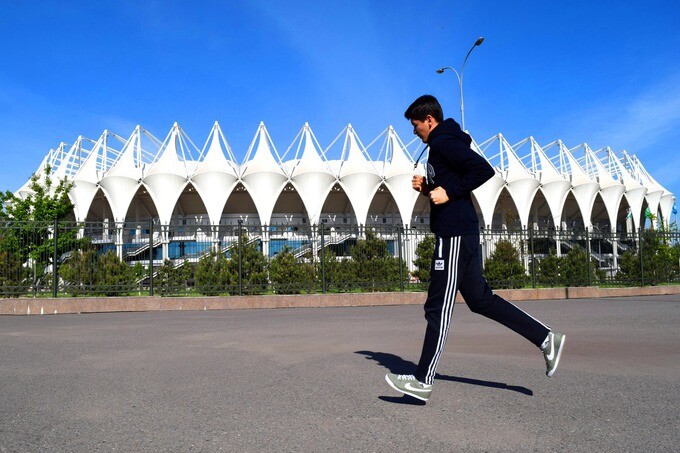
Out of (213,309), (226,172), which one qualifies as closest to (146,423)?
(213,309)

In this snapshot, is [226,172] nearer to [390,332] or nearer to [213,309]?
[213,309]

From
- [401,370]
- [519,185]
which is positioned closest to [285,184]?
[519,185]

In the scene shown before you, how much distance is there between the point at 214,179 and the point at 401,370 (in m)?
44.9

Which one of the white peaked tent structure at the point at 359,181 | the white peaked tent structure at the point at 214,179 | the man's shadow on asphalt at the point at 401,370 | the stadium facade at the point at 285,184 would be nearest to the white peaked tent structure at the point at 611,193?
the stadium facade at the point at 285,184

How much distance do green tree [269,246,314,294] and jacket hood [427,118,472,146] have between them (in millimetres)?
10983

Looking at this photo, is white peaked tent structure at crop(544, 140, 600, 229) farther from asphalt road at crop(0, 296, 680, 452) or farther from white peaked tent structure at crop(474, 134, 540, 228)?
asphalt road at crop(0, 296, 680, 452)

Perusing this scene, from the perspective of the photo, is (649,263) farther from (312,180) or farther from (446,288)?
(312,180)

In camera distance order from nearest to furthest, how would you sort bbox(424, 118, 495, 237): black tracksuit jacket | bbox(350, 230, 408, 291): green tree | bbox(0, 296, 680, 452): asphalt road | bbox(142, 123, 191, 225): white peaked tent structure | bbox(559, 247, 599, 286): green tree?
bbox(0, 296, 680, 452): asphalt road < bbox(424, 118, 495, 237): black tracksuit jacket < bbox(350, 230, 408, 291): green tree < bbox(559, 247, 599, 286): green tree < bbox(142, 123, 191, 225): white peaked tent structure

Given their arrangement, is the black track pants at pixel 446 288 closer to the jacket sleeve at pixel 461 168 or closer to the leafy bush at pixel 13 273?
the jacket sleeve at pixel 461 168

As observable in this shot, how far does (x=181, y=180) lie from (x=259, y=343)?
43936mm

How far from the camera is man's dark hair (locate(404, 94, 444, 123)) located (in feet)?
11.2

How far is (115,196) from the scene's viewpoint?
47.5 meters

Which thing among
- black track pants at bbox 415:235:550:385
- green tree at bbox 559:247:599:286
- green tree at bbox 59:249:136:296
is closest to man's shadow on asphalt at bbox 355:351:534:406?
black track pants at bbox 415:235:550:385

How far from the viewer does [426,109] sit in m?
3.40
